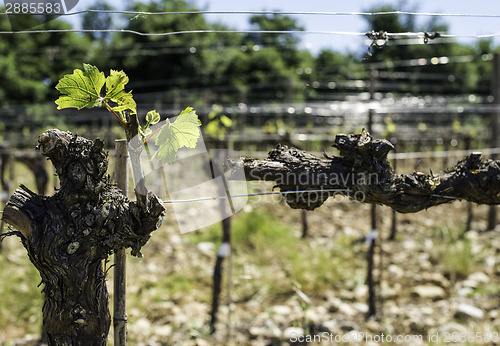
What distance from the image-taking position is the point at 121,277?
150 centimetres

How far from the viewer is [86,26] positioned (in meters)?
1.79

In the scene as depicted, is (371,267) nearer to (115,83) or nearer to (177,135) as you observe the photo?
(177,135)

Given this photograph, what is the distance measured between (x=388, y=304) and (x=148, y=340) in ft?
6.07

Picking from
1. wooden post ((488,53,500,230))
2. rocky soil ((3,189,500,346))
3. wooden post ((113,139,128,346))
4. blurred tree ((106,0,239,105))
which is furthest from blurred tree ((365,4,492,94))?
wooden post ((113,139,128,346))

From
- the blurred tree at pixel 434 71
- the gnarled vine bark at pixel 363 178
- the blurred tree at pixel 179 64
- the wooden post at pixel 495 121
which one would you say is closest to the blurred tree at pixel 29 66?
the blurred tree at pixel 179 64

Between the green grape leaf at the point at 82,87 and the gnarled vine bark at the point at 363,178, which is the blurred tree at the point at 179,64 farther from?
the green grape leaf at the point at 82,87

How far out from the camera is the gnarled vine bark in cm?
154

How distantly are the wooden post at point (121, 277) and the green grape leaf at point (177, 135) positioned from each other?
23cm

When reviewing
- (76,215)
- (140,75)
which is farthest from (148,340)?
(140,75)

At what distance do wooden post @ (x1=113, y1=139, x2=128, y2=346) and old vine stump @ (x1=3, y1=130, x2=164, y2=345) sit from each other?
144 millimetres

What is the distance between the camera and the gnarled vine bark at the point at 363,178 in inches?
60.6

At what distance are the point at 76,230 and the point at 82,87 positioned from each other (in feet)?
1.27

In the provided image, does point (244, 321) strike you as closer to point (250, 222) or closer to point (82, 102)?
point (250, 222)

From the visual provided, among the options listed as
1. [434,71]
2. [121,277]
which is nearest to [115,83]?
[121,277]
